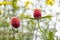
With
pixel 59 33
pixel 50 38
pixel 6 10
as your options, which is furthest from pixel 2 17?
pixel 50 38

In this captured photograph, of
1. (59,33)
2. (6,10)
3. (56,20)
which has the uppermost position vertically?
(6,10)

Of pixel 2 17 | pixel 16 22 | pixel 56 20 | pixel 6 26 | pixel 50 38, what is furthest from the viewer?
pixel 56 20

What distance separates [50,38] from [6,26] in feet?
2.60

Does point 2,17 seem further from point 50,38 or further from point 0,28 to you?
point 50,38

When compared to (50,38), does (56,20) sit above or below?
below

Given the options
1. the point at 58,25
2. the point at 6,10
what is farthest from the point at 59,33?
the point at 6,10

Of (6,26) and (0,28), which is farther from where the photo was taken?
(0,28)

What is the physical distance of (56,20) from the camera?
1.87 metres

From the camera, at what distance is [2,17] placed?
166 centimetres

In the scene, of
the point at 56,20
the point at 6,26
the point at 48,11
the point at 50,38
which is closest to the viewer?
the point at 50,38

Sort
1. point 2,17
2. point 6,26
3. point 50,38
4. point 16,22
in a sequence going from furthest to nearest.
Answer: point 2,17, point 6,26, point 16,22, point 50,38

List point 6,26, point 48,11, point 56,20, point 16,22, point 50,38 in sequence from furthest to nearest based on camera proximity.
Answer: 1. point 48,11
2. point 56,20
3. point 6,26
4. point 16,22
5. point 50,38

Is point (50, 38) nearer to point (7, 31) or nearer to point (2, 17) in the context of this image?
point (7, 31)

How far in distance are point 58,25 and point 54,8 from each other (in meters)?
0.25
